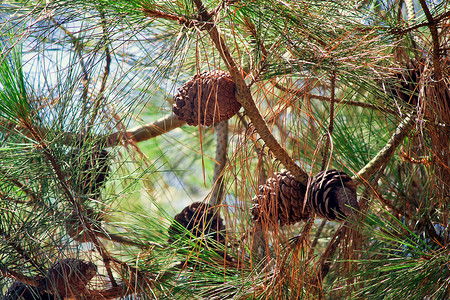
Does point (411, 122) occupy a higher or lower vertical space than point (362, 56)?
lower

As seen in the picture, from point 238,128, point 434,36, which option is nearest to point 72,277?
point 238,128

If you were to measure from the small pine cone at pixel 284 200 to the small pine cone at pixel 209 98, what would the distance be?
0.14 meters

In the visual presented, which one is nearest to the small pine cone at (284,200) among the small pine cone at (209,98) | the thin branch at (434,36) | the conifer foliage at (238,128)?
the conifer foliage at (238,128)

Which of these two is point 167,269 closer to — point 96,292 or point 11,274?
point 96,292

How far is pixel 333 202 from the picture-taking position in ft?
2.18

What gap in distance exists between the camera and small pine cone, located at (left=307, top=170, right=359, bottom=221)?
25.8 inches

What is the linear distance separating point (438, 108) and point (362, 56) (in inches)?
8.0

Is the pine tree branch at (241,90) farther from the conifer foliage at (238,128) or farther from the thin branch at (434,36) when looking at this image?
the thin branch at (434,36)

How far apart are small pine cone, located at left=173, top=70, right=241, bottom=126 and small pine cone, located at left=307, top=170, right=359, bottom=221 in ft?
0.55

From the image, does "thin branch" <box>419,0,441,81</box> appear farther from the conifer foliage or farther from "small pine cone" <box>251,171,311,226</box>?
"small pine cone" <box>251,171,311,226</box>

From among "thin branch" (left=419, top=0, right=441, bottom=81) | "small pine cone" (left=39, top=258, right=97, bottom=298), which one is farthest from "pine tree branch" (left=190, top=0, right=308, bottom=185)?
"small pine cone" (left=39, top=258, right=97, bottom=298)

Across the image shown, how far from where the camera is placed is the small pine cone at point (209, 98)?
2.23 ft

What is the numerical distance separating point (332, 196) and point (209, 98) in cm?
23

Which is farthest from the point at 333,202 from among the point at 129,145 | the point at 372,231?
the point at 129,145
